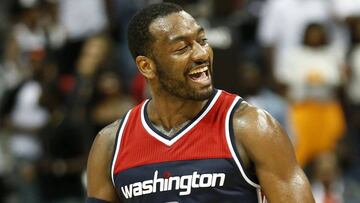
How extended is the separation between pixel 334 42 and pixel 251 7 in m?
1.29

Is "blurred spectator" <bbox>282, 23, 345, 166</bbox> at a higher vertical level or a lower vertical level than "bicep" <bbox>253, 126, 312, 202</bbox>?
lower

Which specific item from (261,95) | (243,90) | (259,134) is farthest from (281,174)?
(261,95)

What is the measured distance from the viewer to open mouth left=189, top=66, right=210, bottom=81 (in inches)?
161

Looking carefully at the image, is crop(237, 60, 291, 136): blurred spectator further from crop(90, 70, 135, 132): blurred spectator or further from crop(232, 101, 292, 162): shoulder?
crop(232, 101, 292, 162): shoulder

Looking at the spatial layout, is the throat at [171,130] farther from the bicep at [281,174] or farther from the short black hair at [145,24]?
the bicep at [281,174]

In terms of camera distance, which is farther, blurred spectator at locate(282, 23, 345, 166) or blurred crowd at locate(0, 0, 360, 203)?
blurred spectator at locate(282, 23, 345, 166)

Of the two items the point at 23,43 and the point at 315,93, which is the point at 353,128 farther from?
the point at 23,43

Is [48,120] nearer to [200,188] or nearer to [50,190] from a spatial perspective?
[50,190]

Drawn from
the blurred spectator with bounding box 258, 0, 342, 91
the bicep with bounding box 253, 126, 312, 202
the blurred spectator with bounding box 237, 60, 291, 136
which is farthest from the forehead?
the blurred spectator with bounding box 258, 0, 342, 91

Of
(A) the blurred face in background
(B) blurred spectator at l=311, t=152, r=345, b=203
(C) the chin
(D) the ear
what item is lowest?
(B) blurred spectator at l=311, t=152, r=345, b=203

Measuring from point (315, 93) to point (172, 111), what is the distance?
507 cm

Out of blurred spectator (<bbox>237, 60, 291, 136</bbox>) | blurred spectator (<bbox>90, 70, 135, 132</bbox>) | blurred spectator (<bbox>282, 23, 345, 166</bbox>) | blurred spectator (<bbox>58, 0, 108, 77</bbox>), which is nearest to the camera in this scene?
blurred spectator (<bbox>237, 60, 291, 136</bbox>)

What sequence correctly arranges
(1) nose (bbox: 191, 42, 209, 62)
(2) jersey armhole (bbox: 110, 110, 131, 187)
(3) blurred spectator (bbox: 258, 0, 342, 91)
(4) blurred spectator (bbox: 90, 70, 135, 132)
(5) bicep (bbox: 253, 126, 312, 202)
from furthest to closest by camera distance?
1. (3) blurred spectator (bbox: 258, 0, 342, 91)
2. (4) blurred spectator (bbox: 90, 70, 135, 132)
3. (2) jersey armhole (bbox: 110, 110, 131, 187)
4. (1) nose (bbox: 191, 42, 209, 62)
5. (5) bicep (bbox: 253, 126, 312, 202)

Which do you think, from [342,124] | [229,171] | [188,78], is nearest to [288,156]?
[229,171]
